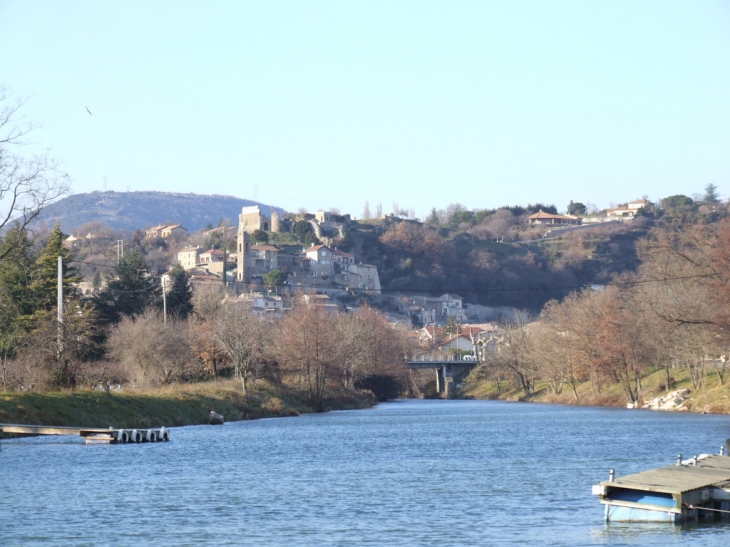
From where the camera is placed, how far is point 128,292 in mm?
80562

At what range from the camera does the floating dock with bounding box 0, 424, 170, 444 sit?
136 feet

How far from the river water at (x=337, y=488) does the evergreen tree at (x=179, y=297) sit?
32.1 m

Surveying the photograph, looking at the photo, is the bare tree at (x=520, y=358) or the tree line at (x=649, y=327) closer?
the tree line at (x=649, y=327)

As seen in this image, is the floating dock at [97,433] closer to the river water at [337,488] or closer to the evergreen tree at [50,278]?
the river water at [337,488]

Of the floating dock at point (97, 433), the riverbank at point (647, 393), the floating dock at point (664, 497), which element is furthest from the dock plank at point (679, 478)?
the riverbank at point (647, 393)

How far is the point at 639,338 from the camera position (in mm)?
78125

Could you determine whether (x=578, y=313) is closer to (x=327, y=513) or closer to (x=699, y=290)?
(x=699, y=290)

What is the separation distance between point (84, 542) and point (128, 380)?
4537cm

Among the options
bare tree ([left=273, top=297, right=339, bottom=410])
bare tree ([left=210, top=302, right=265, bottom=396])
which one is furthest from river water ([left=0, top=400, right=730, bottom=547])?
bare tree ([left=273, top=297, right=339, bottom=410])

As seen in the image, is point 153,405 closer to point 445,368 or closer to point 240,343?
point 240,343

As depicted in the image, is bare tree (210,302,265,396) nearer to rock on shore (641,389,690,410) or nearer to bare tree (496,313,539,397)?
rock on shore (641,389,690,410)

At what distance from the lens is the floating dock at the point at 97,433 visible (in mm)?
41594

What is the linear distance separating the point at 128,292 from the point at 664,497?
206 ft

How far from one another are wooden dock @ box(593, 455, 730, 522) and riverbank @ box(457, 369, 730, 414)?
144ft
